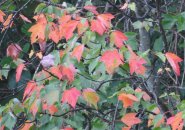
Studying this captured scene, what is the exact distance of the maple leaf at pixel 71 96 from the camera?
146 cm

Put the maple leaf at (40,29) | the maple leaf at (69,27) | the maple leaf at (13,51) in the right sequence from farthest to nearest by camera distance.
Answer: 1. the maple leaf at (13,51)
2. the maple leaf at (40,29)
3. the maple leaf at (69,27)

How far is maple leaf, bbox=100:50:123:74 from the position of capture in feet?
4.75

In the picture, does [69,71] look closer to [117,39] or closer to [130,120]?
[117,39]

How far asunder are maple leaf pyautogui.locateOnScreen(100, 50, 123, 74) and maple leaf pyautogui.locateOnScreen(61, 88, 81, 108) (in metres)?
0.14

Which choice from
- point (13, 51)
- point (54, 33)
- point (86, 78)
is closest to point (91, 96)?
point (86, 78)

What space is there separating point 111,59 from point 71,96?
0.64ft

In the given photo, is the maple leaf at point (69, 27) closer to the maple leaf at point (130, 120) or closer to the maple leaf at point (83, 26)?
the maple leaf at point (83, 26)

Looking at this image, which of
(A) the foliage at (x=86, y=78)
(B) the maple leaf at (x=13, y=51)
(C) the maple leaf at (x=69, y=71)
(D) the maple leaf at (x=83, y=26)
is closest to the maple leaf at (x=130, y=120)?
(A) the foliage at (x=86, y=78)

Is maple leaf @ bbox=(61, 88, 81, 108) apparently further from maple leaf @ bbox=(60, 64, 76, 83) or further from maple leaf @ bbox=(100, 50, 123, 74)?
maple leaf @ bbox=(100, 50, 123, 74)

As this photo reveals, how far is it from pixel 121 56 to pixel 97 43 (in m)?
0.13

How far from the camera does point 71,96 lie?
1.47 metres

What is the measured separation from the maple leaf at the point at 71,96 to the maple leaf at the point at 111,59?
0.47 ft

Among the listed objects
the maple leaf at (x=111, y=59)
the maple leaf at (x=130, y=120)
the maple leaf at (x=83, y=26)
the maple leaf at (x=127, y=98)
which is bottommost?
the maple leaf at (x=130, y=120)

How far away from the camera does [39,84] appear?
1.68m
